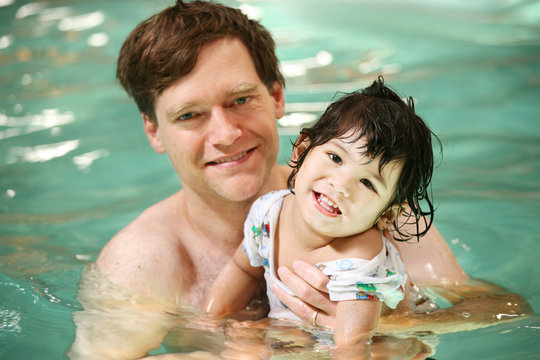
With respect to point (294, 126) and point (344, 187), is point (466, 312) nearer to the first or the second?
point (344, 187)

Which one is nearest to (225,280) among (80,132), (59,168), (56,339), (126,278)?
(126,278)

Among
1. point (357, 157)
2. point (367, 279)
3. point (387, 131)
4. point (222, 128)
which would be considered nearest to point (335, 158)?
point (357, 157)

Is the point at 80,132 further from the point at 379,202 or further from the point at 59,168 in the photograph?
the point at 379,202

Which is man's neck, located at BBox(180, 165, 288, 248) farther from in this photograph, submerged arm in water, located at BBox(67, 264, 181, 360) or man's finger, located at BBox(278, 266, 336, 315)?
man's finger, located at BBox(278, 266, 336, 315)

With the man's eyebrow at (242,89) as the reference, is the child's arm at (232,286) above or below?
below

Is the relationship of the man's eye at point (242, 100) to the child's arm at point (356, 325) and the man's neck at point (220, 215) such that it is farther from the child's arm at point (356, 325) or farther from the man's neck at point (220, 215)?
the child's arm at point (356, 325)

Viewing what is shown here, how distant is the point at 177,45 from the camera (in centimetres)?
305

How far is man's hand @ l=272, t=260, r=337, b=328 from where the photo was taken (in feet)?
8.52

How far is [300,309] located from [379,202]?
0.61m

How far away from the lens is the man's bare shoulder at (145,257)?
3.18 metres

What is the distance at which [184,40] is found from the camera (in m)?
3.06

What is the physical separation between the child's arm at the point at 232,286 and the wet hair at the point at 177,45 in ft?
2.80

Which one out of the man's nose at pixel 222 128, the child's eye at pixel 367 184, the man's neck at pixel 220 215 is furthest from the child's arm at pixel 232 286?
the child's eye at pixel 367 184

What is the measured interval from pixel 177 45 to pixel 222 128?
1.40 feet
